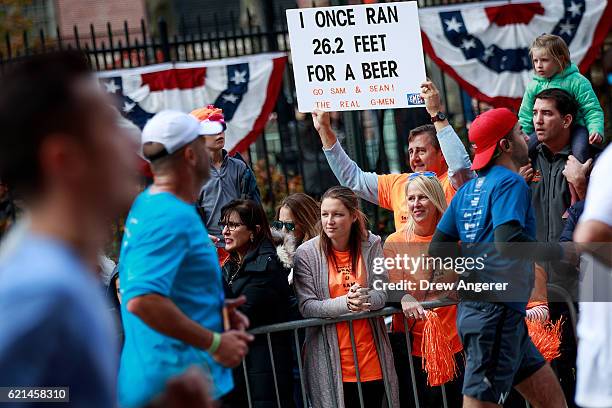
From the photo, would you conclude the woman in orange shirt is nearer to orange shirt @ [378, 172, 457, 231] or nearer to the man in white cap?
orange shirt @ [378, 172, 457, 231]

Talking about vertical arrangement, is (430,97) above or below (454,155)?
above

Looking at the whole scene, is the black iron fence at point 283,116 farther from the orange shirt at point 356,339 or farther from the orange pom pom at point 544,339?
the orange pom pom at point 544,339

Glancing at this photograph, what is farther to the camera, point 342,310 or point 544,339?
point 342,310

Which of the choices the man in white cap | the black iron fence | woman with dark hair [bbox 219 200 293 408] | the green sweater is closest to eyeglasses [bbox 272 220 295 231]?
woman with dark hair [bbox 219 200 293 408]

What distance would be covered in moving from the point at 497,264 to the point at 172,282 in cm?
208

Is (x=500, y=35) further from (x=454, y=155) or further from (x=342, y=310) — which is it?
(x=342, y=310)

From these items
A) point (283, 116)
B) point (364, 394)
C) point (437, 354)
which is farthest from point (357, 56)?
point (283, 116)

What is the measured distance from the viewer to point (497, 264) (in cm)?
571

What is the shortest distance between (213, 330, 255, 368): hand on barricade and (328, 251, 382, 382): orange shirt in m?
2.39

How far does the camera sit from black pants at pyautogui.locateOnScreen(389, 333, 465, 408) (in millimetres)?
6762

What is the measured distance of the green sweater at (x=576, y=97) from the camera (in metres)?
7.54

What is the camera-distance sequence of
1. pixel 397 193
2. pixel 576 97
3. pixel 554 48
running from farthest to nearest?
pixel 554 48 < pixel 576 97 < pixel 397 193

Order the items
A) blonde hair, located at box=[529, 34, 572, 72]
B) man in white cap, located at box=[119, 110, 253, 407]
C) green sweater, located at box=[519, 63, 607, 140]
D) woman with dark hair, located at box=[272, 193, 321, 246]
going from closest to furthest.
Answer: man in white cap, located at box=[119, 110, 253, 407], woman with dark hair, located at box=[272, 193, 321, 246], green sweater, located at box=[519, 63, 607, 140], blonde hair, located at box=[529, 34, 572, 72]

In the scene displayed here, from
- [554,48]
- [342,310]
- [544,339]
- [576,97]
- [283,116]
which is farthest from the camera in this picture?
[283,116]
